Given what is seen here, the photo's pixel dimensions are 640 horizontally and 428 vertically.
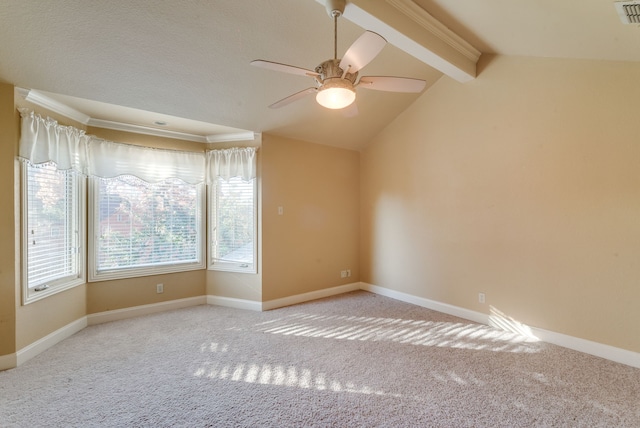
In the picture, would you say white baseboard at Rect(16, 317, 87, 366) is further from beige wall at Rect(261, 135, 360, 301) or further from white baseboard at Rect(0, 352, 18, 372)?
beige wall at Rect(261, 135, 360, 301)

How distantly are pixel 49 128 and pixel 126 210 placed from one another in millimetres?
1197

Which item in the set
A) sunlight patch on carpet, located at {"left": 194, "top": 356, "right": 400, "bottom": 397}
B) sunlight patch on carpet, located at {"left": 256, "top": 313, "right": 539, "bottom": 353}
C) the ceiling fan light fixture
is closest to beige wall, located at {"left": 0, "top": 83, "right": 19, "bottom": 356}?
sunlight patch on carpet, located at {"left": 194, "top": 356, "right": 400, "bottom": 397}

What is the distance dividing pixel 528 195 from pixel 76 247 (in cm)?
508

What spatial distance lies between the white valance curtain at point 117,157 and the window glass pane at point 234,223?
203 millimetres

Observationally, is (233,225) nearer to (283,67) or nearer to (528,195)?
(283,67)

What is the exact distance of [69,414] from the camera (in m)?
1.97

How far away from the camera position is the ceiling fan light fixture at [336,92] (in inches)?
71.1

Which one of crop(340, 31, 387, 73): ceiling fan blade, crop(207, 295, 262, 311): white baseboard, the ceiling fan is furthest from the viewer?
crop(207, 295, 262, 311): white baseboard

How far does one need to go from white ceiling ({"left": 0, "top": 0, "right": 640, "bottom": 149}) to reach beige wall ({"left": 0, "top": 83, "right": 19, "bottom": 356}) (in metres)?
0.30

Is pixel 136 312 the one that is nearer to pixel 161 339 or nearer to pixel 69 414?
pixel 161 339

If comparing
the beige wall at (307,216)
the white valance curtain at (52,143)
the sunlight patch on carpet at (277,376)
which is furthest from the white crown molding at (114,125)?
the sunlight patch on carpet at (277,376)

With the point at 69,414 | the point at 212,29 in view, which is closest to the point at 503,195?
the point at 212,29

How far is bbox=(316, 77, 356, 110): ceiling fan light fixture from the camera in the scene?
5.93 feet

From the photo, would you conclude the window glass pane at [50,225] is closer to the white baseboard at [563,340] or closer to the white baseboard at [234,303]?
the white baseboard at [234,303]
